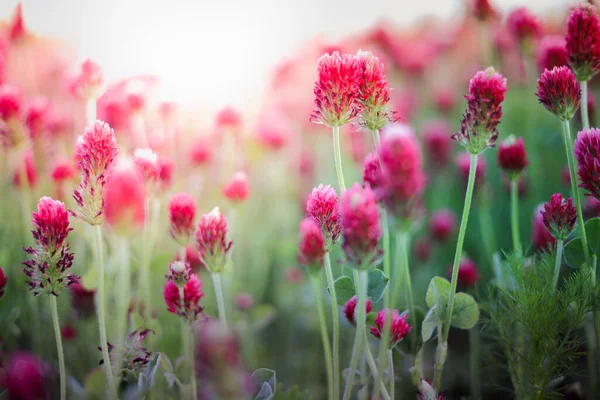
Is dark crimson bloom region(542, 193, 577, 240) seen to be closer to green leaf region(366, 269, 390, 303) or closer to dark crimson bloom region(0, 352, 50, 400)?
green leaf region(366, 269, 390, 303)

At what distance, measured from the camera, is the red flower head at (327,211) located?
1123 millimetres

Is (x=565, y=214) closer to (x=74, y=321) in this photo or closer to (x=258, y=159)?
(x=74, y=321)

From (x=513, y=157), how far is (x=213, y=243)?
974 millimetres

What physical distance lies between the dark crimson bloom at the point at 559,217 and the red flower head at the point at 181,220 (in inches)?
37.1

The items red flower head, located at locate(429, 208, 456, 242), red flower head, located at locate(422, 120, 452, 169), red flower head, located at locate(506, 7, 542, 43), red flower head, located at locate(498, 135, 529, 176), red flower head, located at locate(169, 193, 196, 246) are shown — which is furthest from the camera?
red flower head, located at locate(422, 120, 452, 169)

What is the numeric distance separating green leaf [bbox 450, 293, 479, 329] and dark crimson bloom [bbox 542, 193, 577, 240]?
0.27 metres

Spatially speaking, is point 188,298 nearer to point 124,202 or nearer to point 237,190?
point 124,202

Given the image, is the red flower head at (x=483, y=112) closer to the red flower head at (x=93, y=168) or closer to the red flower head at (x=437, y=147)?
the red flower head at (x=93, y=168)

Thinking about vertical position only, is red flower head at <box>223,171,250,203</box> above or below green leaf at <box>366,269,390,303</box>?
above

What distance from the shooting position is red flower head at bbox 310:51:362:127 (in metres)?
1.11

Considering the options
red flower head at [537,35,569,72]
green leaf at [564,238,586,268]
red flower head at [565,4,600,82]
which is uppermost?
red flower head at [537,35,569,72]

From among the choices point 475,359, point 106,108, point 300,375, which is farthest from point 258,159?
point 475,359

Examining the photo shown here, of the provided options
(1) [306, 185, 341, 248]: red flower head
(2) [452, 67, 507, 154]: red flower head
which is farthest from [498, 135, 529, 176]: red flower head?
(1) [306, 185, 341, 248]: red flower head

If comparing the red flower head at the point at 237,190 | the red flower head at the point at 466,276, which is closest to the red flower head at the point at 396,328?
the red flower head at the point at 466,276
